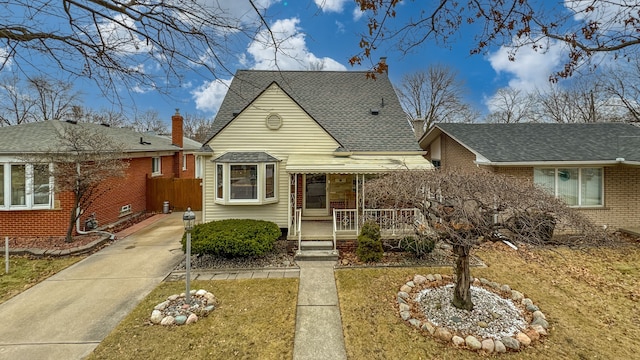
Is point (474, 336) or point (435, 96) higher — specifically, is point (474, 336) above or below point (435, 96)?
below

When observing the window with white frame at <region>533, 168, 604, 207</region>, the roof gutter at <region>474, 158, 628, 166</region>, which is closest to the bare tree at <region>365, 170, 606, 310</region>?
the roof gutter at <region>474, 158, 628, 166</region>

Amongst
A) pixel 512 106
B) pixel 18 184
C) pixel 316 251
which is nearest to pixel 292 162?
pixel 316 251

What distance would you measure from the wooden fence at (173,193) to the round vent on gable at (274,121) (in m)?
8.77

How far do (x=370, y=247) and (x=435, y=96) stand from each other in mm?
35874

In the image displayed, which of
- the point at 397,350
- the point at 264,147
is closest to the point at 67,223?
the point at 264,147

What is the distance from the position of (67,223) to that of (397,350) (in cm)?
1393

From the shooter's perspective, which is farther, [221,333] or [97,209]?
[97,209]

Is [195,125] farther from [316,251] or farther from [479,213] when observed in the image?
[479,213]

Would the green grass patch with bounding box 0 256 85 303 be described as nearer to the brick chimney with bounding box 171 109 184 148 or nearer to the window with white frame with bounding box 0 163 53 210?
the window with white frame with bounding box 0 163 53 210

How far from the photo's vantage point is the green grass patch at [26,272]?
7970mm

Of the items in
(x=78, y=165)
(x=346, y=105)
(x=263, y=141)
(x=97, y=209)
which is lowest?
(x=97, y=209)

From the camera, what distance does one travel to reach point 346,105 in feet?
54.1

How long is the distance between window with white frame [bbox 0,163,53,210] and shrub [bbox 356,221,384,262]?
12.6 meters

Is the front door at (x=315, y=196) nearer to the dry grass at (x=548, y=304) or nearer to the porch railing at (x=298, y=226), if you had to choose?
the porch railing at (x=298, y=226)
